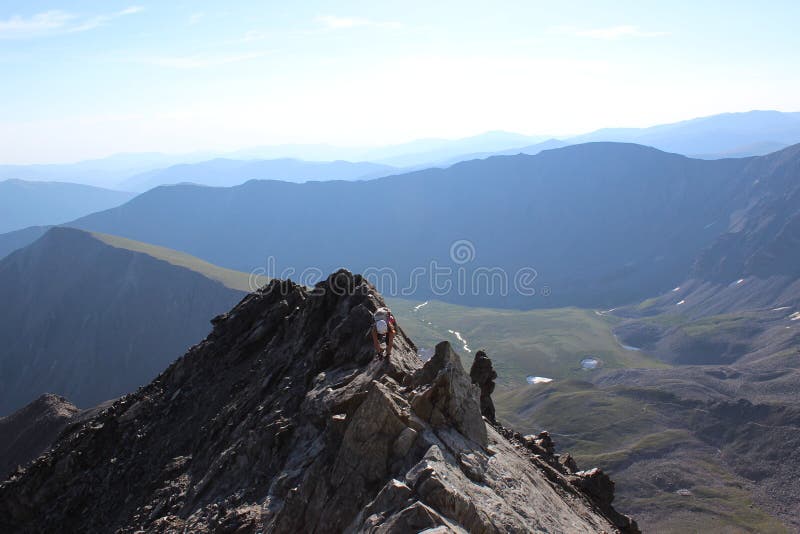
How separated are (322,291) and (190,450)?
12482 mm

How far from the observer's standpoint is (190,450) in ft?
117

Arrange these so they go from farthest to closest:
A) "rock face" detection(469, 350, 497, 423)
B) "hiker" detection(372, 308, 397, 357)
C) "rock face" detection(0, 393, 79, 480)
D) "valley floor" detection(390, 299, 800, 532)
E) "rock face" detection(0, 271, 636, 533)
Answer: "valley floor" detection(390, 299, 800, 532)
"rock face" detection(0, 393, 79, 480)
"rock face" detection(469, 350, 497, 423)
"hiker" detection(372, 308, 397, 357)
"rock face" detection(0, 271, 636, 533)

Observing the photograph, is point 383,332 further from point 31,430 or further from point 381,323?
point 31,430

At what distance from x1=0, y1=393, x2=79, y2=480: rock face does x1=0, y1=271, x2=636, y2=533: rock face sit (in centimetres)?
2761

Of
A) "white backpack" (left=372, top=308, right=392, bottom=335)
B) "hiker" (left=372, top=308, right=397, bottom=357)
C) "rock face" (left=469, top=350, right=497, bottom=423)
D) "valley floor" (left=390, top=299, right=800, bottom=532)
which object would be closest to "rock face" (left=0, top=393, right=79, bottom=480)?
"rock face" (left=469, top=350, right=497, bottom=423)

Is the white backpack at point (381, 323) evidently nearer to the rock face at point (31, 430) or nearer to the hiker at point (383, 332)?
the hiker at point (383, 332)

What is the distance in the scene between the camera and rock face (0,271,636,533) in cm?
1998

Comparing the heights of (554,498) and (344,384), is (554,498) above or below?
below

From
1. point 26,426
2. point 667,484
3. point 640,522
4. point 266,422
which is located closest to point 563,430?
point 667,484

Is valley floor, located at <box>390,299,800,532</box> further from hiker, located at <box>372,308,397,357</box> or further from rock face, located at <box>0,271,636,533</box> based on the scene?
hiker, located at <box>372,308,397,357</box>

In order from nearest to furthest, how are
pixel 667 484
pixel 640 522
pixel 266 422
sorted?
pixel 266 422 → pixel 640 522 → pixel 667 484

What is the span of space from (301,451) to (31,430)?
209 ft

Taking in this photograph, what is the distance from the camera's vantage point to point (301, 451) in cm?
2556

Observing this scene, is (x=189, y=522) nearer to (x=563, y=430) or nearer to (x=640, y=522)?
(x=640, y=522)
